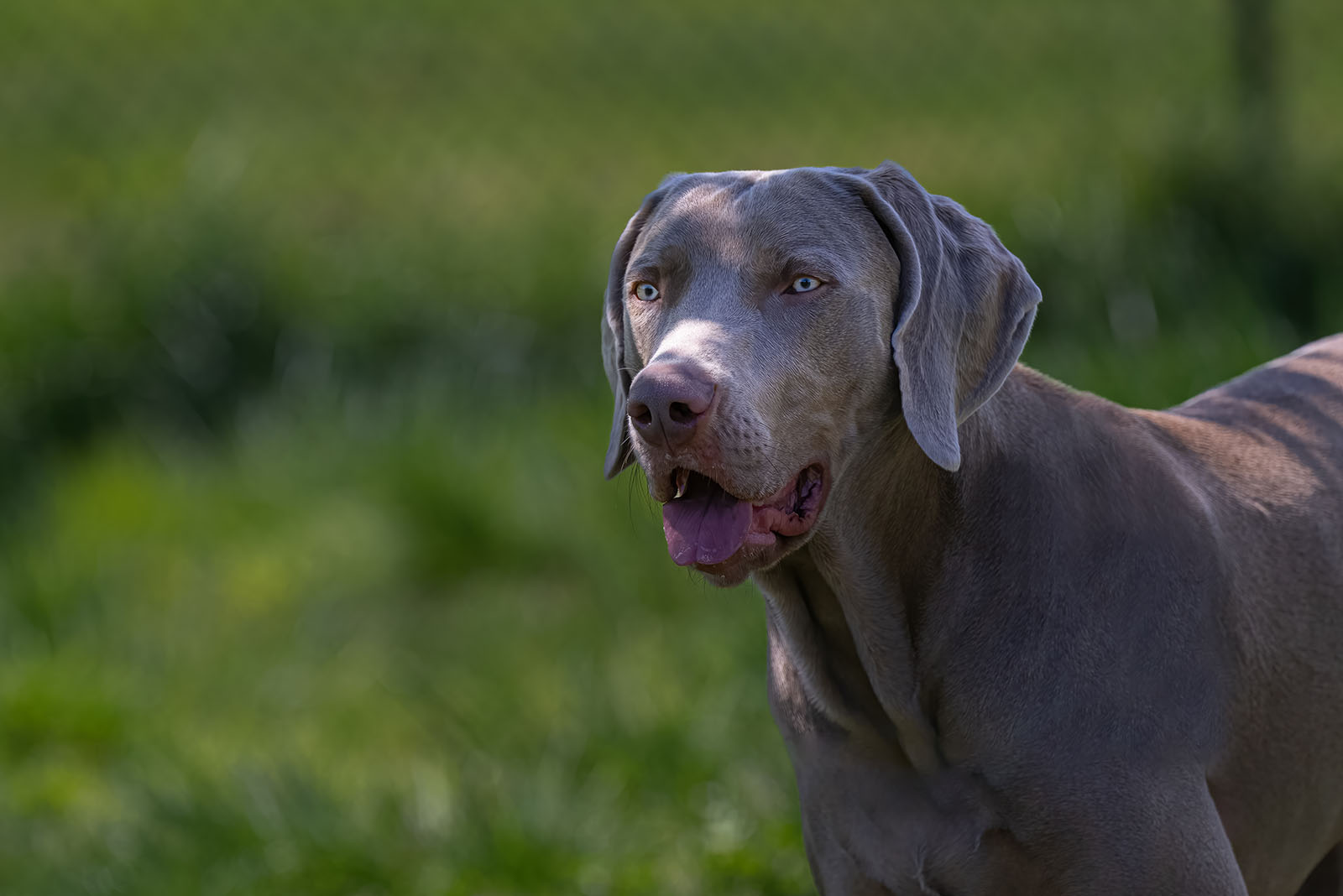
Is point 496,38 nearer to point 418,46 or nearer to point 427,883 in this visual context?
point 418,46

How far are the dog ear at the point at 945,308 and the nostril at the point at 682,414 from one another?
37cm

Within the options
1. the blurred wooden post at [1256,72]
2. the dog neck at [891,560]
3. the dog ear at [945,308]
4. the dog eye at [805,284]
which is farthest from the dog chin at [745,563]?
the blurred wooden post at [1256,72]

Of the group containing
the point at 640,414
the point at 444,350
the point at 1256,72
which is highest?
the point at 640,414

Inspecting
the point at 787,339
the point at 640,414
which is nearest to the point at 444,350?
the point at 787,339

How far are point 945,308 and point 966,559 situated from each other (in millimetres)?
404

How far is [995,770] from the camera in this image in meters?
2.43

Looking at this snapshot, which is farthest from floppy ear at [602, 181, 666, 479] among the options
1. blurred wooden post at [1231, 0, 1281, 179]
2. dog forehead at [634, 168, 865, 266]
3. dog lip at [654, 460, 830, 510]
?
blurred wooden post at [1231, 0, 1281, 179]

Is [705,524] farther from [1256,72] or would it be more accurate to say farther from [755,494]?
[1256,72]

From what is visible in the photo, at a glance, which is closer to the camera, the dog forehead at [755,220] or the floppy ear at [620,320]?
the dog forehead at [755,220]

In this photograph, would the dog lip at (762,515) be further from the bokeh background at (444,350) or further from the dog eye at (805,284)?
the bokeh background at (444,350)

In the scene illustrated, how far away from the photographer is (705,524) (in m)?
2.35

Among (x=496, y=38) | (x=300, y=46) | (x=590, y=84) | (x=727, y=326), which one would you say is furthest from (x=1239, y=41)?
(x=727, y=326)

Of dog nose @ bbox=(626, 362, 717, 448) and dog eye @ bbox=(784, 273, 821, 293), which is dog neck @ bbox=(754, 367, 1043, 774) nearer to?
dog eye @ bbox=(784, 273, 821, 293)

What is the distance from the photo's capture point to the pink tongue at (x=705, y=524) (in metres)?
Answer: 2.33
